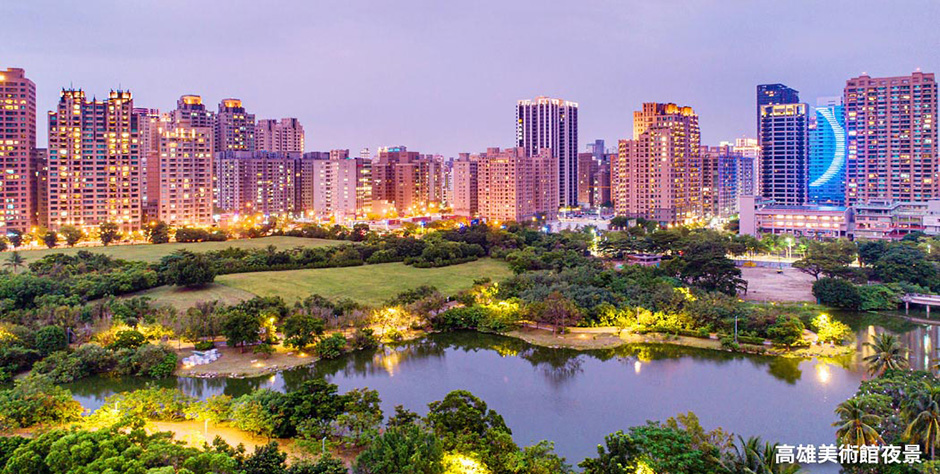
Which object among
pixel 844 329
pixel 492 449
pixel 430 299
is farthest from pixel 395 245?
pixel 492 449

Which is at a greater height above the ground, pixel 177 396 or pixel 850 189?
pixel 850 189

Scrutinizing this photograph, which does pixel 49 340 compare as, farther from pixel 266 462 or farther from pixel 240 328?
pixel 266 462

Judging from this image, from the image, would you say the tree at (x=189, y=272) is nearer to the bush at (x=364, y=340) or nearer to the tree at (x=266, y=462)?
the bush at (x=364, y=340)

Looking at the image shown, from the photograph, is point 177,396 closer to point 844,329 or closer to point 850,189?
point 844,329

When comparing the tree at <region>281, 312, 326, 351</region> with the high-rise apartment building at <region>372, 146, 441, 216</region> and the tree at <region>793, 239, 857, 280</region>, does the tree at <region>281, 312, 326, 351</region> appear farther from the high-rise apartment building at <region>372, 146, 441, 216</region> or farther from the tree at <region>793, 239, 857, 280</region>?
the high-rise apartment building at <region>372, 146, 441, 216</region>

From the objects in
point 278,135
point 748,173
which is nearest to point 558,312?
point 748,173

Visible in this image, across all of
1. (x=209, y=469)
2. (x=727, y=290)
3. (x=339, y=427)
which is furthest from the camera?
(x=727, y=290)
